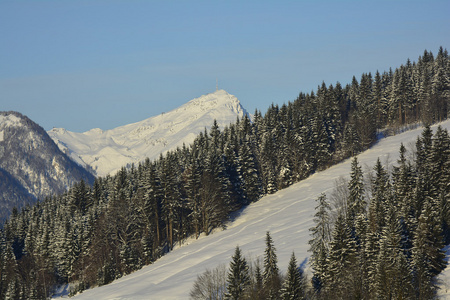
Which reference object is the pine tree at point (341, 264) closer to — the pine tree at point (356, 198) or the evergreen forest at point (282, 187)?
the evergreen forest at point (282, 187)

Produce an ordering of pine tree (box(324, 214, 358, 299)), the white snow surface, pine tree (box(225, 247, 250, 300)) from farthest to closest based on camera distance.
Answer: the white snow surface → pine tree (box(225, 247, 250, 300)) → pine tree (box(324, 214, 358, 299))

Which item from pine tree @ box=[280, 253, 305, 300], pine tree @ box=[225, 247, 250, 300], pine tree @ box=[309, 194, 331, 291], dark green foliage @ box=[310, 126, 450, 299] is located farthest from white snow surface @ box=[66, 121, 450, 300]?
pine tree @ box=[225, 247, 250, 300]

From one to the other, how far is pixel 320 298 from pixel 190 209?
45.9m

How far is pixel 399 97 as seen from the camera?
462ft

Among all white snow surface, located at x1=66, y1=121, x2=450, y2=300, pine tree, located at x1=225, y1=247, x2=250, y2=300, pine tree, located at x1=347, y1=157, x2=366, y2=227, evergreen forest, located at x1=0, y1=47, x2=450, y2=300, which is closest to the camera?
pine tree, located at x1=225, y1=247, x2=250, y2=300

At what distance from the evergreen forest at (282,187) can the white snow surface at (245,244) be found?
360cm

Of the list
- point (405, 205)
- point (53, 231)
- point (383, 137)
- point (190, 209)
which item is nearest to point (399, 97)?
point (383, 137)

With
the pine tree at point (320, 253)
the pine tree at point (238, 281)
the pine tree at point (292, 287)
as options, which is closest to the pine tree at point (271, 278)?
the pine tree at point (292, 287)

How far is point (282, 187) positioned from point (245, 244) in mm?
39445

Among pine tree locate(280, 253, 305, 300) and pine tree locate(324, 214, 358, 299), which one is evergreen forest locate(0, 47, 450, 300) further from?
pine tree locate(280, 253, 305, 300)

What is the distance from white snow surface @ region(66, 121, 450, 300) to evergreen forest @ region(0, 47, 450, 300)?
360 cm

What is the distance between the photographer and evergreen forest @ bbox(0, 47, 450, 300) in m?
56.2

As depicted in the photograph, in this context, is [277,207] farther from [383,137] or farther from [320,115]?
[383,137]

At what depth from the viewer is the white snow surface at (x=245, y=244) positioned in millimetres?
64500
